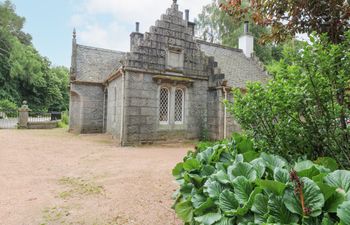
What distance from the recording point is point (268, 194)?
1.87 metres

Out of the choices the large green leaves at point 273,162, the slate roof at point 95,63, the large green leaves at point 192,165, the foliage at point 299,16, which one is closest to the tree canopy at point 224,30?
the slate roof at point 95,63

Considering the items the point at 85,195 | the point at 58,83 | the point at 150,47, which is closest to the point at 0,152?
the point at 85,195

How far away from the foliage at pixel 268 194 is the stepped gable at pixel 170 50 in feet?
26.5

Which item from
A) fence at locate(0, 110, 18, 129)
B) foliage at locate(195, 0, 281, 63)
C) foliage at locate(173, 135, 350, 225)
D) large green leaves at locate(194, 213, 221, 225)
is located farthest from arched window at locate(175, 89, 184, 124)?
foliage at locate(195, 0, 281, 63)

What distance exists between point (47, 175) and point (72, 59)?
1166 centimetres

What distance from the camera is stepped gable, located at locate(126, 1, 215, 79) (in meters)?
10.1

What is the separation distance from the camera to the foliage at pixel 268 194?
1.65 meters

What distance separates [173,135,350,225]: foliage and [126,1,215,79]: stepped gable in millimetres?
8074

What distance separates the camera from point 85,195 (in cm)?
411

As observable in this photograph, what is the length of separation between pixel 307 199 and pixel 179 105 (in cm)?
985

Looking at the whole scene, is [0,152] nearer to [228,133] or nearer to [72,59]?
[72,59]

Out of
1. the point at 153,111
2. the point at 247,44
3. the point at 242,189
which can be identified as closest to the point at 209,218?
the point at 242,189

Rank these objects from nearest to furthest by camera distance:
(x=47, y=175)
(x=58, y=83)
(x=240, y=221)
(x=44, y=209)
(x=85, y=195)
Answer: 1. (x=240, y=221)
2. (x=44, y=209)
3. (x=85, y=195)
4. (x=47, y=175)
5. (x=58, y=83)

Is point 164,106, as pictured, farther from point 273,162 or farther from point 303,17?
point 273,162
